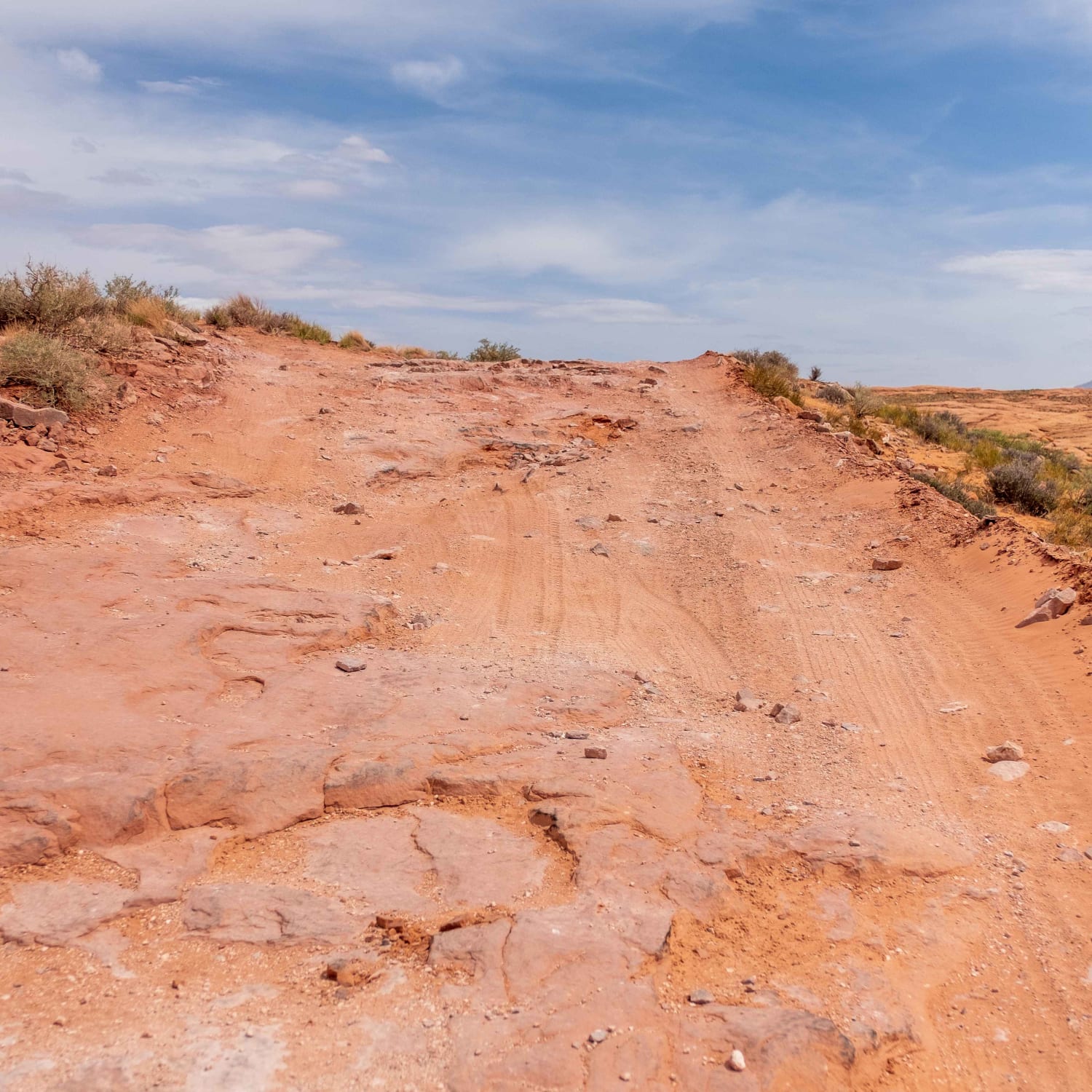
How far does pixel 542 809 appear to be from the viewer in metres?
3.64

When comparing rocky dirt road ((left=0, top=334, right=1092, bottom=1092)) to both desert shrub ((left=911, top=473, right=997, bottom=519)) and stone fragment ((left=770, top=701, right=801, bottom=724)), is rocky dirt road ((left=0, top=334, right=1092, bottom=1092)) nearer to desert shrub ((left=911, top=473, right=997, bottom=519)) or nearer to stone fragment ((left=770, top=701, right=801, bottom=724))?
stone fragment ((left=770, top=701, right=801, bottom=724))

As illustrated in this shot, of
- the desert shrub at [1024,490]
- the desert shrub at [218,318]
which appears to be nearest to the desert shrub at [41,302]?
the desert shrub at [218,318]

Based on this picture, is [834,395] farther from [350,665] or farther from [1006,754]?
[350,665]

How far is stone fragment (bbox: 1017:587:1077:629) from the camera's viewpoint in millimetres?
5801

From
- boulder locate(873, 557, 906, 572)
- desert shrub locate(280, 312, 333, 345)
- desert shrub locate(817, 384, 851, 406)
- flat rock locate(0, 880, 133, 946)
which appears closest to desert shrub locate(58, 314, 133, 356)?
desert shrub locate(280, 312, 333, 345)

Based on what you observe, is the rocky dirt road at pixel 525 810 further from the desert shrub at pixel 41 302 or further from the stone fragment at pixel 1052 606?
the desert shrub at pixel 41 302

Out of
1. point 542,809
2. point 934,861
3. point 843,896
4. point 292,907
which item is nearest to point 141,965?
point 292,907

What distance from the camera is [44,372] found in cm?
889

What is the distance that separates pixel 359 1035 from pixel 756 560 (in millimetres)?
5744

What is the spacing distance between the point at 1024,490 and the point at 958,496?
8.32ft

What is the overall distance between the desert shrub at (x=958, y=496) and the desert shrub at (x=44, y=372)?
9.52 m

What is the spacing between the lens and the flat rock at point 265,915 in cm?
290

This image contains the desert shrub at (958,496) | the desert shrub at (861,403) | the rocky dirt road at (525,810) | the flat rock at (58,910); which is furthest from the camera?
the desert shrub at (861,403)

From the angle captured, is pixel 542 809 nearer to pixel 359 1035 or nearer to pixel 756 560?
pixel 359 1035
